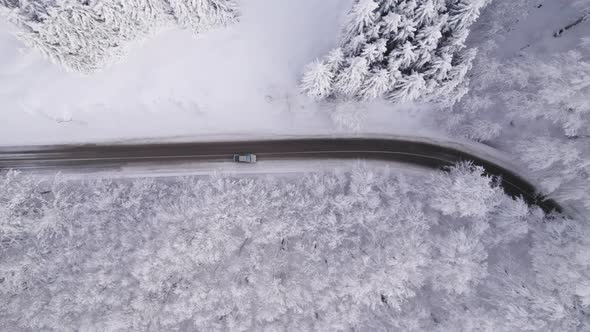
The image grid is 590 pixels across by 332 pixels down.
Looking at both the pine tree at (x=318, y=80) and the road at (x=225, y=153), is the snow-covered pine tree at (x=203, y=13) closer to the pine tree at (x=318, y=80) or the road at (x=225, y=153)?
the pine tree at (x=318, y=80)

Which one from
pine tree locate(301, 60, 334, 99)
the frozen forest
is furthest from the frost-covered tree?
pine tree locate(301, 60, 334, 99)

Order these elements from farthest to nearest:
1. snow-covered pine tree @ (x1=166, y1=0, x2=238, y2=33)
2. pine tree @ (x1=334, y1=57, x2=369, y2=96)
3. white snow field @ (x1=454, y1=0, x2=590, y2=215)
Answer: snow-covered pine tree @ (x1=166, y1=0, x2=238, y2=33)
white snow field @ (x1=454, y1=0, x2=590, y2=215)
pine tree @ (x1=334, y1=57, x2=369, y2=96)

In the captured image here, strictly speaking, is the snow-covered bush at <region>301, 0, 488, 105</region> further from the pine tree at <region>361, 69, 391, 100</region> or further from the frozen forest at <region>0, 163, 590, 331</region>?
the frozen forest at <region>0, 163, 590, 331</region>

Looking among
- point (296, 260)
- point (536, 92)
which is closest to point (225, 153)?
point (296, 260)

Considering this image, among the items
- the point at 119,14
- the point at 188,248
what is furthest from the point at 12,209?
the point at 119,14

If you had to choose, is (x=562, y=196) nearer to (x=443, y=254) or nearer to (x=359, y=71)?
(x=443, y=254)

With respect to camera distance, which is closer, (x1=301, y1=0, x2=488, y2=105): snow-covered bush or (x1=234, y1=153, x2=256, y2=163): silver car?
(x1=301, y1=0, x2=488, y2=105): snow-covered bush
